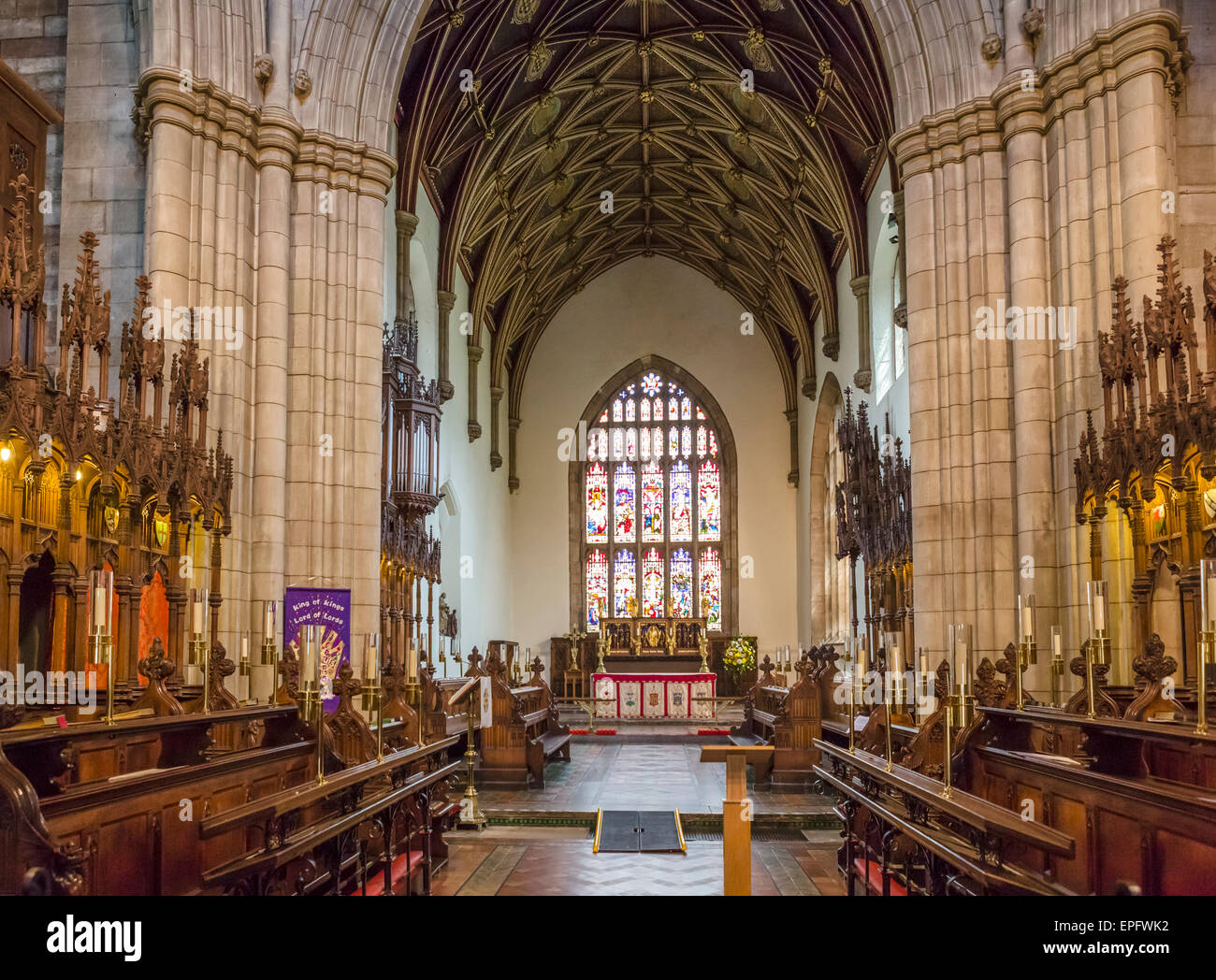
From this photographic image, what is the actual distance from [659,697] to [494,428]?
830cm

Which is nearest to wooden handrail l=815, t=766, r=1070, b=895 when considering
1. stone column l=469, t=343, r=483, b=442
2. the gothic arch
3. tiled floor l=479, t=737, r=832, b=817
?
tiled floor l=479, t=737, r=832, b=817

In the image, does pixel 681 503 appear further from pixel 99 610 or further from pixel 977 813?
pixel 977 813

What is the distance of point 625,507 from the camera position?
94.4 feet

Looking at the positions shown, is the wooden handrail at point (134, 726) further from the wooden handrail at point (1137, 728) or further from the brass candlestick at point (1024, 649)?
the brass candlestick at point (1024, 649)

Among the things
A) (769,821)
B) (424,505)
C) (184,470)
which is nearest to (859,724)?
(769,821)

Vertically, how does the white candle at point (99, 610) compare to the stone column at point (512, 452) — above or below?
below

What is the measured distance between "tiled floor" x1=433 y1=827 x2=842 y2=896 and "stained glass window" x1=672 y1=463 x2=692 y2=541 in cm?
1975

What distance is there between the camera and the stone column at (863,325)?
1934 centimetres

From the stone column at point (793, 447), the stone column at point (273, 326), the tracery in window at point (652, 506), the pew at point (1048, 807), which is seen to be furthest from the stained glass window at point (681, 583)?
the pew at point (1048, 807)

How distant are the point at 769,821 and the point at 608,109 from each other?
1621cm

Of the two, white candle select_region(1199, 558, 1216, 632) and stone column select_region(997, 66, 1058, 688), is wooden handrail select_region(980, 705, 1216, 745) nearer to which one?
white candle select_region(1199, 558, 1216, 632)

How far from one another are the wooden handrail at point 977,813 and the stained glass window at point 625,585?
22.0m

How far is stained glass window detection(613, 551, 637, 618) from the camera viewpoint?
28203mm
